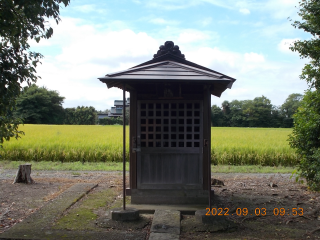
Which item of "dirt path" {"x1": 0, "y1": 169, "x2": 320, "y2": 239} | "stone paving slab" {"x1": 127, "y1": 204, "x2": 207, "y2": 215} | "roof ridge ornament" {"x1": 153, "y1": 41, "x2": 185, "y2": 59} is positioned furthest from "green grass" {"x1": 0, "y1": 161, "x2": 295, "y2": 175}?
"roof ridge ornament" {"x1": 153, "y1": 41, "x2": 185, "y2": 59}

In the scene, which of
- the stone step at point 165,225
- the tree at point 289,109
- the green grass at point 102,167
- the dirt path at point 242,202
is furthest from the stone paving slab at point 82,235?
the tree at point 289,109

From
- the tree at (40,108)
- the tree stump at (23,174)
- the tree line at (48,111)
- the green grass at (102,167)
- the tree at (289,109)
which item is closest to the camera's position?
the tree stump at (23,174)

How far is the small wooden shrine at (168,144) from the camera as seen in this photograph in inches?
243

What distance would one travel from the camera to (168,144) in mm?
6289

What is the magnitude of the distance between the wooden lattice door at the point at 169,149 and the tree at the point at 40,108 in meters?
50.3

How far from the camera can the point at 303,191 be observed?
25.0 feet

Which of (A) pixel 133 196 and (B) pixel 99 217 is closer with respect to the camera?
(B) pixel 99 217

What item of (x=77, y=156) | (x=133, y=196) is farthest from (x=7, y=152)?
(x=133, y=196)

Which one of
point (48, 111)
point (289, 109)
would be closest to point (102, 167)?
point (48, 111)

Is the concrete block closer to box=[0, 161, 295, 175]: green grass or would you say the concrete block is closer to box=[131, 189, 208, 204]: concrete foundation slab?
box=[131, 189, 208, 204]: concrete foundation slab

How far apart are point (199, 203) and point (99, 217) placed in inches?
79.2

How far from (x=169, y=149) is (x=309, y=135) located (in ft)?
11.1

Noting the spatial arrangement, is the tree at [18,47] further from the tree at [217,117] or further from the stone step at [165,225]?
the tree at [217,117]

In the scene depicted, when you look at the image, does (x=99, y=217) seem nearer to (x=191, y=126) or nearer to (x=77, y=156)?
(x=191, y=126)
